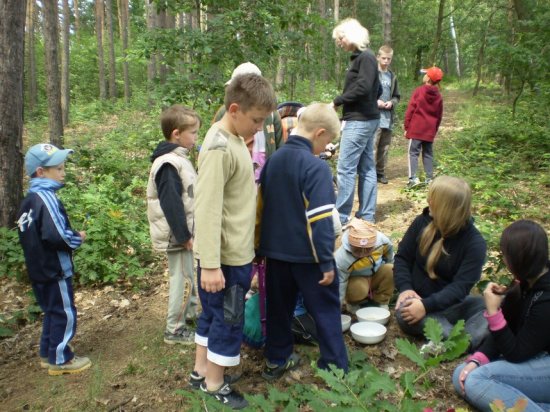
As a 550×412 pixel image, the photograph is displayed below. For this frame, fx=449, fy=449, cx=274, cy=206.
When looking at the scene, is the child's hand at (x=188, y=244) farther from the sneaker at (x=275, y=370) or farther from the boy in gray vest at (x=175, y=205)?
the sneaker at (x=275, y=370)

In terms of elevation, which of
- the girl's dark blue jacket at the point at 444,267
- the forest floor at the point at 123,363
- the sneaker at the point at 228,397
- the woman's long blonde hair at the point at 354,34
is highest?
the woman's long blonde hair at the point at 354,34

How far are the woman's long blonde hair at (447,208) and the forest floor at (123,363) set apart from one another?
0.90 metres

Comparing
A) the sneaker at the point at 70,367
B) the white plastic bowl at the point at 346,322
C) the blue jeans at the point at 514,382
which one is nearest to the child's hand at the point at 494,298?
the blue jeans at the point at 514,382

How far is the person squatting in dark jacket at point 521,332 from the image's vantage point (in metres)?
2.48

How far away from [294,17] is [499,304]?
5.05 metres

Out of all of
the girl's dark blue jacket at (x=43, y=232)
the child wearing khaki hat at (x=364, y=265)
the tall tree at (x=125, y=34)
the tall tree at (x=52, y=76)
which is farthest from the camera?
the tall tree at (x=125, y=34)

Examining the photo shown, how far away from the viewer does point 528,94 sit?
443 inches

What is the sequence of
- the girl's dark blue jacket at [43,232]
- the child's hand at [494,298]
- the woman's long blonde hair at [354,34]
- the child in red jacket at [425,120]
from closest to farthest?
the child's hand at [494,298]
the girl's dark blue jacket at [43,232]
the woman's long blonde hair at [354,34]
the child in red jacket at [425,120]

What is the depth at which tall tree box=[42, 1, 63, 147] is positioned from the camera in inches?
376

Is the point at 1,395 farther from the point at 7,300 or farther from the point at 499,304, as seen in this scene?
the point at 499,304

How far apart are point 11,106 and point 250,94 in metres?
3.84

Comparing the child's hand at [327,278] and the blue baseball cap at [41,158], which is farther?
the blue baseball cap at [41,158]

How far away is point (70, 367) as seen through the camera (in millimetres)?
3270

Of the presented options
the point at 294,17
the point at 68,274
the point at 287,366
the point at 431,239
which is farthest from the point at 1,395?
the point at 294,17
